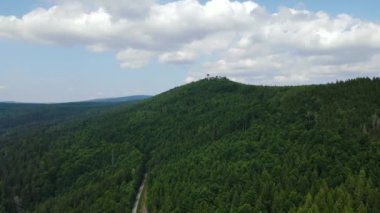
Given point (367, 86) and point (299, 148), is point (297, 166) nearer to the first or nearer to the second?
point (299, 148)

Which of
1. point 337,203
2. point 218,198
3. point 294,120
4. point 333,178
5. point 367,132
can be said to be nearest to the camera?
point 337,203

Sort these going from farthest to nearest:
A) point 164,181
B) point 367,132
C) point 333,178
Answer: point 164,181 → point 367,132 → point 333,178

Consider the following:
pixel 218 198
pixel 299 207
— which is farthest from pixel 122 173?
pixel 299 207

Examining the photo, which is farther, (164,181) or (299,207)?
(164,181)

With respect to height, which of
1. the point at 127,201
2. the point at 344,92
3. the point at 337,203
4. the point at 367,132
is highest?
the point at 344,92

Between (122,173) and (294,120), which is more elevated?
(294,120)

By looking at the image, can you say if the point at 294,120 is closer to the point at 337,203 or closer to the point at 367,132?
the point at 367,132

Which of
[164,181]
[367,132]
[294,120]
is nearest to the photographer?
[367,132]

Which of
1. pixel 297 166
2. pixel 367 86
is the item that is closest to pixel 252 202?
pixel 297 166

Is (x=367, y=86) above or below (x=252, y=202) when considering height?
above
